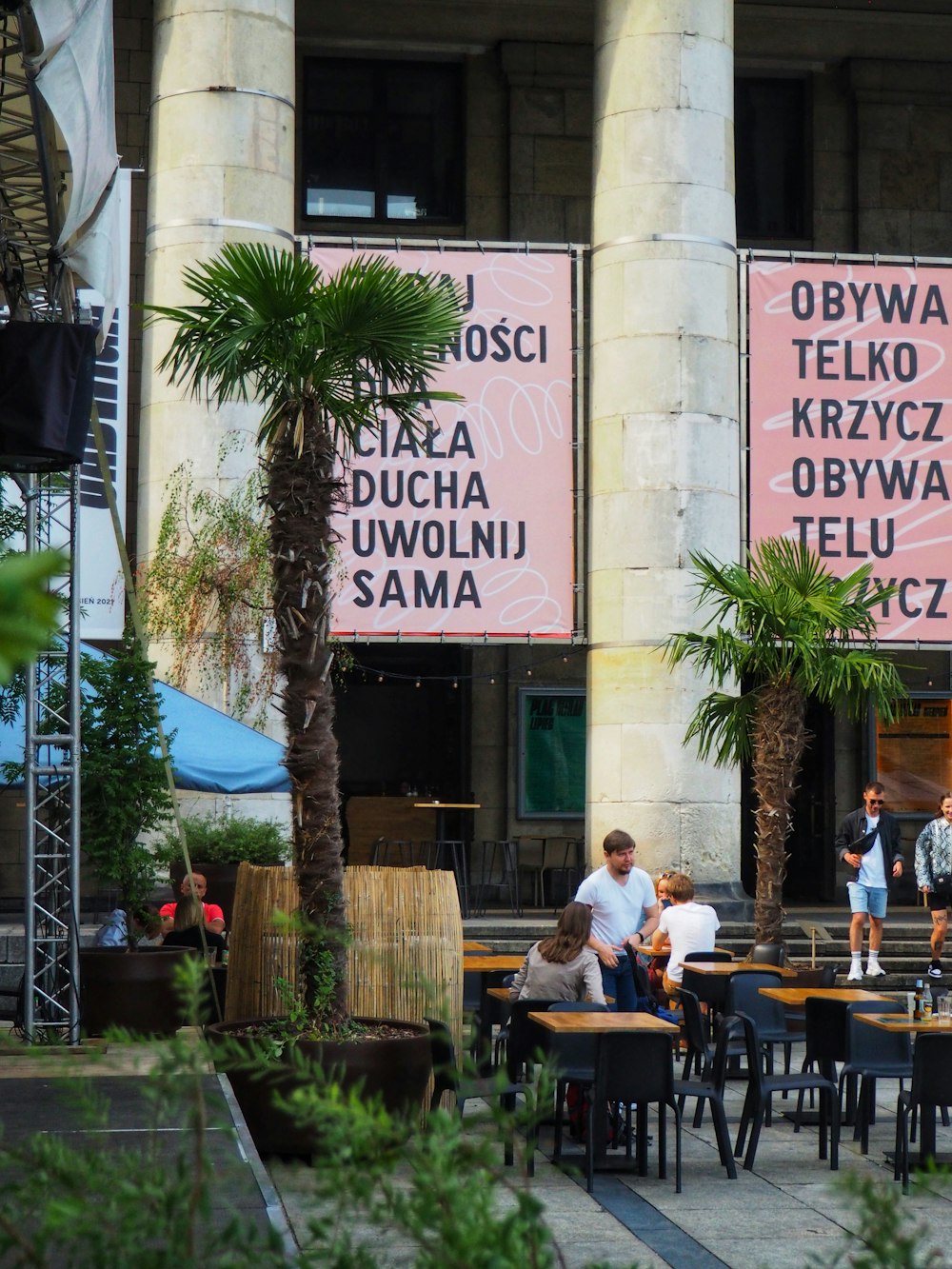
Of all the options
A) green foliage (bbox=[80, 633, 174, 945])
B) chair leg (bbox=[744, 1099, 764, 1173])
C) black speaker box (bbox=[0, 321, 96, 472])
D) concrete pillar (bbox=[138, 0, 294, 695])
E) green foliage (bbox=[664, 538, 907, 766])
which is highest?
concrete pillar (bbox=[138, 0, 294, 695])

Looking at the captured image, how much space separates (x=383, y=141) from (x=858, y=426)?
10128mm

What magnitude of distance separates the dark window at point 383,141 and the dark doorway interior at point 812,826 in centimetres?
1021

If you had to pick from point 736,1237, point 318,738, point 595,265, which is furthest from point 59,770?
point 595,265

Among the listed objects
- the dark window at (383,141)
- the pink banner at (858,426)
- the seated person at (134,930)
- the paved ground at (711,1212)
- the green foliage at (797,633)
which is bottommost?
the paved ground at (711,1212)

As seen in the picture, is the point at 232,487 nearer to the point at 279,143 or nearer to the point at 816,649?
the point at 279,143

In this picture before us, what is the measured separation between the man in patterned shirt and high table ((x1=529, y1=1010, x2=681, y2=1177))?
791 cm

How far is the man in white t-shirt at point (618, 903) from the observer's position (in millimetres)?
12141

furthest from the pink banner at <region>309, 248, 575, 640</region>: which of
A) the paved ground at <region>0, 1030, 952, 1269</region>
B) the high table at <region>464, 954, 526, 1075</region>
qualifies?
the paved ground at <region>0, 1030, 952, 1269</region>

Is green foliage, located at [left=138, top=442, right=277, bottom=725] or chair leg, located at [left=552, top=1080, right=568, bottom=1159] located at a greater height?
green foliage, located at [left=138, top=442, right=277, bottom=725]

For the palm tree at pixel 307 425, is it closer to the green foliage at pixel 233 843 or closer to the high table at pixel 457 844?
the green foliage at pixel 233 843

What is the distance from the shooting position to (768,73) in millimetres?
27734

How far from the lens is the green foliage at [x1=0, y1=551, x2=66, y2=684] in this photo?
4.35 feet

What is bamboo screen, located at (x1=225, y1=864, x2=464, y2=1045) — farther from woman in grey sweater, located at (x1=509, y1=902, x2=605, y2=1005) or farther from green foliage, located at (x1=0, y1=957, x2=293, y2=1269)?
green foliage, located at (x1=0, y1=957, x2=293, y2=1269)

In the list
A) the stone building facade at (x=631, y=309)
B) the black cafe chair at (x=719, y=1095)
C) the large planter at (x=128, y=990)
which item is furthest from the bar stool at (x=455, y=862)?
the black cafe chair at (x=719, y=1095)
